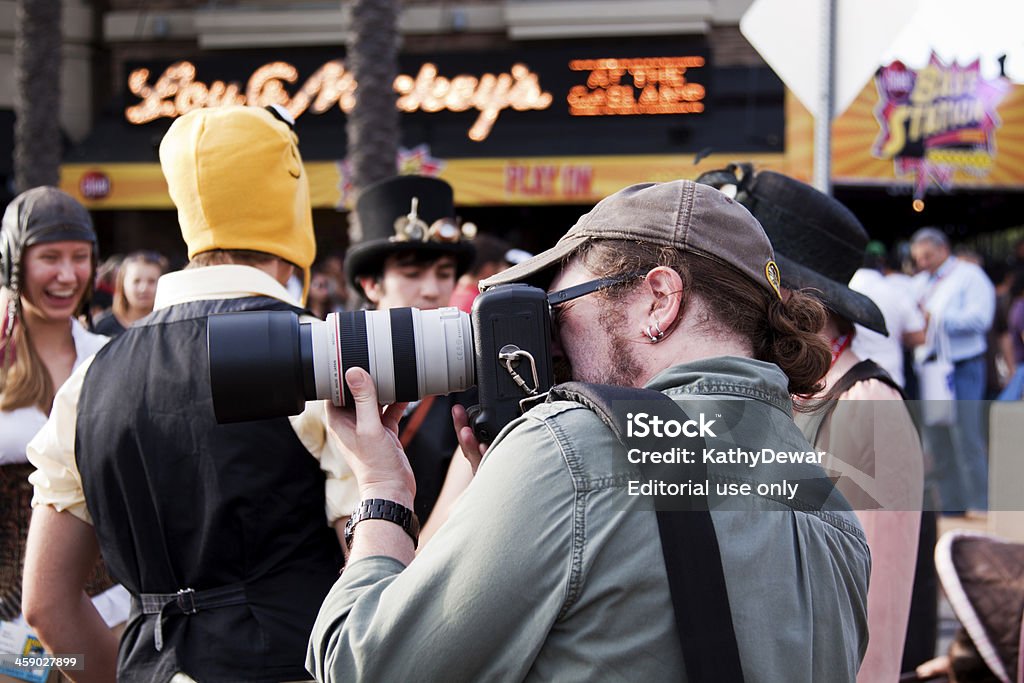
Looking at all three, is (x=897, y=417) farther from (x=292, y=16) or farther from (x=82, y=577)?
(x=292, y=16)

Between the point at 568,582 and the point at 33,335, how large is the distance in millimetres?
2541

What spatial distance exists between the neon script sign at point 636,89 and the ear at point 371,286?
421 inches

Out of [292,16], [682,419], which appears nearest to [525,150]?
[292,16]

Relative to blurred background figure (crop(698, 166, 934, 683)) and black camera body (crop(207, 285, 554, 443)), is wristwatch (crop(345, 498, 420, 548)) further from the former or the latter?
blurred background figure (crop(698, 166, 934, 683))

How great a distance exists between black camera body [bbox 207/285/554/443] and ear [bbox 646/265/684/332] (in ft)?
0.52

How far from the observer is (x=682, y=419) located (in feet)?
4.47

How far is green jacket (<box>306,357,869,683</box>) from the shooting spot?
51.0 inches

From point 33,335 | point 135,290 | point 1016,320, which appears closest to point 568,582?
point 33,335

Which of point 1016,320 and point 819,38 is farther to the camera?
point 1016,320

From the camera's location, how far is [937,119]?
503 inches

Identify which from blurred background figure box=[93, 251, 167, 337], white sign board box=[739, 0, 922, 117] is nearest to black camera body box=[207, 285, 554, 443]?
white sign board box=[739, 0, 922, 117]

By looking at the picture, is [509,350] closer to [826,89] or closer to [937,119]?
[826,89]

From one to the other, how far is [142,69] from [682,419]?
15.5 metres

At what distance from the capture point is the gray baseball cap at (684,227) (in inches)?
58.9
